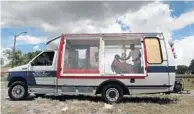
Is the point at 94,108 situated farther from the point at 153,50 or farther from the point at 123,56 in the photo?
the point at 153,50

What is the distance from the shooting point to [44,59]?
13.0 metres

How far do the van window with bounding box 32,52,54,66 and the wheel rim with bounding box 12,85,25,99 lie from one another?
112cm

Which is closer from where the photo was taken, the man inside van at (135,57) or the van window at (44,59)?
the man inside van at (135,57)

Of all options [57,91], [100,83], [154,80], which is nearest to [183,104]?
[154,80]

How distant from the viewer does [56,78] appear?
41.0ft

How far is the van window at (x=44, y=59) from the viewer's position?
12836mm

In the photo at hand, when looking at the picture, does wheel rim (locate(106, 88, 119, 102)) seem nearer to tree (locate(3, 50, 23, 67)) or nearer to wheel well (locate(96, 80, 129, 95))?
wheel well (locate(96, 80, 129, 95))

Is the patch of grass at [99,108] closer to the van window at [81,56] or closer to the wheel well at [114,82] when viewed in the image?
the wheel well at [114,82]

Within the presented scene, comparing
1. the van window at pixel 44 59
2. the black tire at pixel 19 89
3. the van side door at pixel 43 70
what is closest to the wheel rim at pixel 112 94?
the van side door at pixel 43 70

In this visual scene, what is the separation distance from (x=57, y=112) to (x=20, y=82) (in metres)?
3.96

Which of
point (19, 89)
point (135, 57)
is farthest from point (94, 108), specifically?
point (19, 89)

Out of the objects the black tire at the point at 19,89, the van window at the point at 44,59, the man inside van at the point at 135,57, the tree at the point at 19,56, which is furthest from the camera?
the tree at the point at 19,56

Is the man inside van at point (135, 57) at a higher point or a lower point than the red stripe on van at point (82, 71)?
higher

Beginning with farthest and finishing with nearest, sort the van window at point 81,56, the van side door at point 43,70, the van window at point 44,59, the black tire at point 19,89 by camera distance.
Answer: the black tire at point 19,89, the van window at point 44,59, the van side door at point 43,70, the van window at point 81,56
